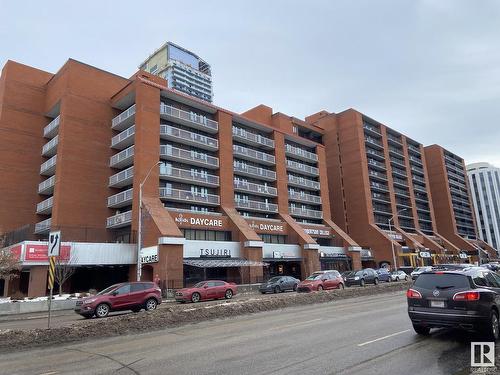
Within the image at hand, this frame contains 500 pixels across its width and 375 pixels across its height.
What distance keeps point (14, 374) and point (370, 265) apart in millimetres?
A: 70914

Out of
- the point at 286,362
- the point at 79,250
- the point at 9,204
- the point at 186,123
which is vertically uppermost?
the point at 186,123

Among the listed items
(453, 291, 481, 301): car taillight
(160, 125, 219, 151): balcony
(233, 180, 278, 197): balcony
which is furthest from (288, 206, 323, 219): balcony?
(453, 291, 481, 301): car taillight

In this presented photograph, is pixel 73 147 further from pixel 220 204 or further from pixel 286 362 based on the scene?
pixel 286 362

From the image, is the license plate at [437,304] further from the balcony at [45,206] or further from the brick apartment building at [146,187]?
the balcony at [45,206]

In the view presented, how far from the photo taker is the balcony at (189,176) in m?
45.8

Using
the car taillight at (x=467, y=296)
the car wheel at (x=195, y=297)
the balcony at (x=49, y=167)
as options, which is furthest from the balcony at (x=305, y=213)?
the car taillight at (x=467, y=296)

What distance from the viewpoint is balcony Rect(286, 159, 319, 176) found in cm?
6464

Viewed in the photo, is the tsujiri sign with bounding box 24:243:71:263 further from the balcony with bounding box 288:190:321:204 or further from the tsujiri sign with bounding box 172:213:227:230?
the balcony with bounding box 288:190:321:204

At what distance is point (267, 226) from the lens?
53.8 metres

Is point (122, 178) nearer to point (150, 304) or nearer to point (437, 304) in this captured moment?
point (150, 304)

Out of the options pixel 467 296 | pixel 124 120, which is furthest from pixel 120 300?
pixel 124 120

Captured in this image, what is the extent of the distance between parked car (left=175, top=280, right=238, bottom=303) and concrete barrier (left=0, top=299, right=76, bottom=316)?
7.04 m

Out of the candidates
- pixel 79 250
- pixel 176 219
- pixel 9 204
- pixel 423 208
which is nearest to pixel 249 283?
pixel 176 219

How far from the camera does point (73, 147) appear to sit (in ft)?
150
